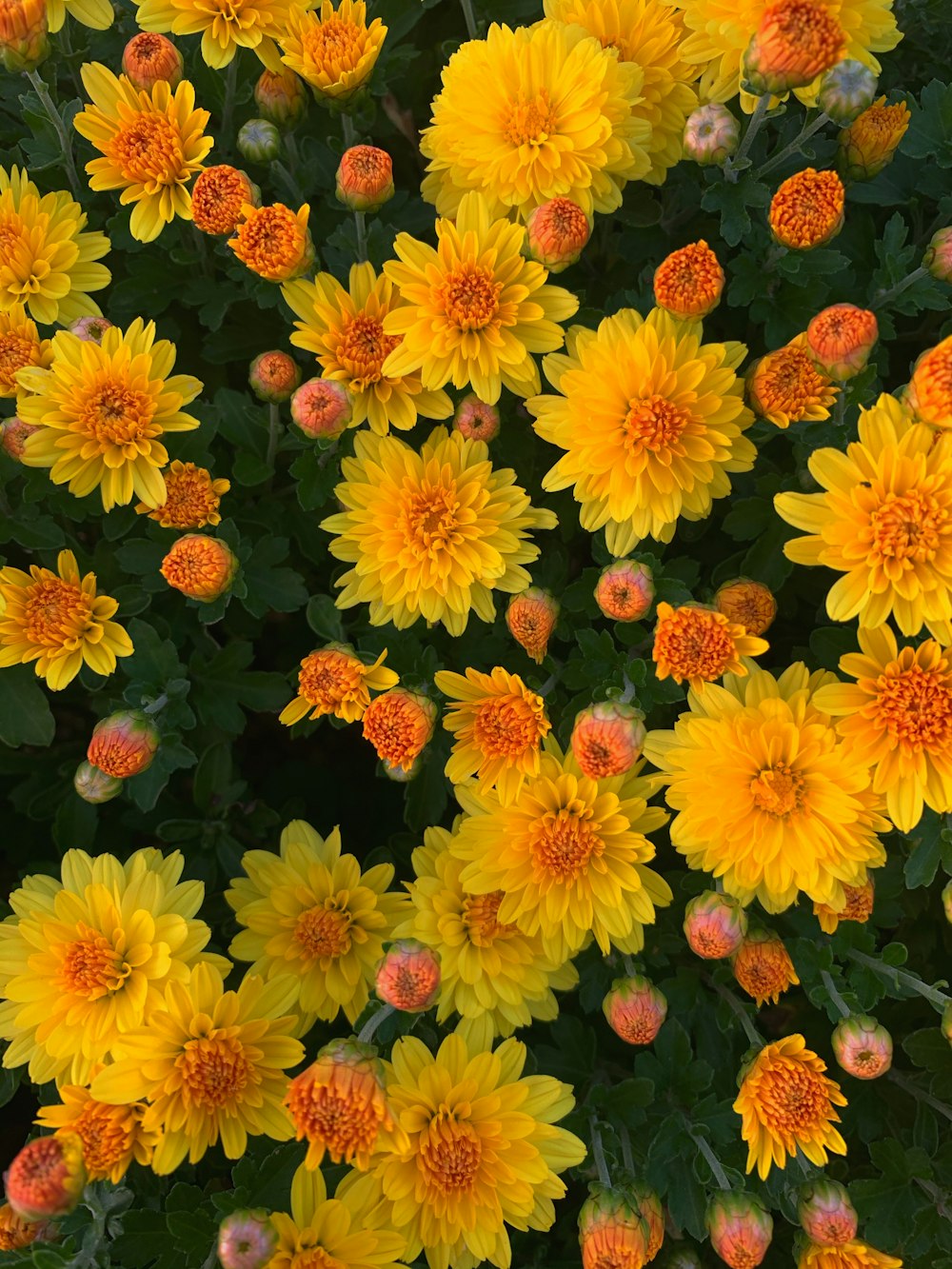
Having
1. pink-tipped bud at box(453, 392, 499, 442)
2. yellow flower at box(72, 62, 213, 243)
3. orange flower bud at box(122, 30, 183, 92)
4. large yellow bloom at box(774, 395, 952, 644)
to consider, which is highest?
orange flower bud at box(122, 30, 183, 92)

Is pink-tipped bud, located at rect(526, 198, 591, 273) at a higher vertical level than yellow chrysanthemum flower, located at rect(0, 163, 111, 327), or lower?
lower

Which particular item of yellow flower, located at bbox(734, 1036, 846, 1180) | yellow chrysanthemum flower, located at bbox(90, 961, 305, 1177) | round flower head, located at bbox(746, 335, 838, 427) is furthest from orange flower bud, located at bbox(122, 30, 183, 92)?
yellow flower, located at bbox(734, 1036, 846, 1180)

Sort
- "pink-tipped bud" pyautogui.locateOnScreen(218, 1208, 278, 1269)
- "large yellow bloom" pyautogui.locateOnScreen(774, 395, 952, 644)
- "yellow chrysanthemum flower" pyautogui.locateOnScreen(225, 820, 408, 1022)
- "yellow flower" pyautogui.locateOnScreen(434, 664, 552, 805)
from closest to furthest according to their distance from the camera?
"pink-tipped bud" pyautogui.locateOnScreen(218, 1208, 278, 1269) → "large yellow bloom" pyautogui.locateOnScreen(774, 395, 952, 644) → "yellow flower" pyautogui.locateOnScreen(434, 664, 552, 805) → "yellow chrysanthemum flower" pyautogui.locateOnScreen(225, 820, 408, 1022)

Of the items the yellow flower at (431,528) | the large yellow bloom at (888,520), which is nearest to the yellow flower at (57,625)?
the yellow flower at (431,528)

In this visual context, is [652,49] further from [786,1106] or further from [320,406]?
[786,1106]

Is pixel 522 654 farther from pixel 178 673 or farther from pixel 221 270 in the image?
pixel 221 270

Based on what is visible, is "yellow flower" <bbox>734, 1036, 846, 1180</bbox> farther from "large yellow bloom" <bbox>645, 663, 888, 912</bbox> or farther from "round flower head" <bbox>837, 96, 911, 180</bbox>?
"round flower head" <bbox>837, 96, 911, 180</bbox>

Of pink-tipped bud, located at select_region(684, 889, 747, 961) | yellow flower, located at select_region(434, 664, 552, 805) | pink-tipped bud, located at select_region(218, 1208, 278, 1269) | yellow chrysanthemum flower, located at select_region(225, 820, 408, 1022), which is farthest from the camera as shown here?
yellow chrysanthemum flower, located at select_region(225, 820, 408, 1022)

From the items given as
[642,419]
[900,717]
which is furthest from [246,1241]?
[642,419]
